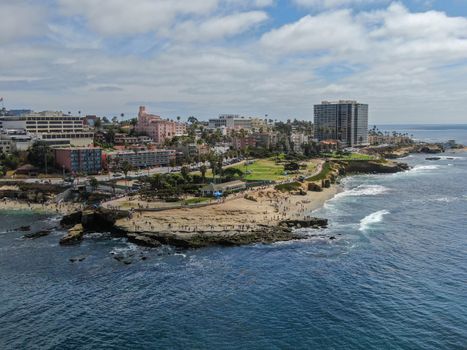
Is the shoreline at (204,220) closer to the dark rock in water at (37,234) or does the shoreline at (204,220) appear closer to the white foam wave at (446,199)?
the dark rock in water at (37,234)

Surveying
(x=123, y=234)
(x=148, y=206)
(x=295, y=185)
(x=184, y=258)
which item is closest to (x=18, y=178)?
(x=148, y=206)

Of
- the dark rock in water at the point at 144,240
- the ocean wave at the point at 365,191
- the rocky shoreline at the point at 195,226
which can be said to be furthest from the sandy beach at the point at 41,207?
the ocean wave at the point at 365,191

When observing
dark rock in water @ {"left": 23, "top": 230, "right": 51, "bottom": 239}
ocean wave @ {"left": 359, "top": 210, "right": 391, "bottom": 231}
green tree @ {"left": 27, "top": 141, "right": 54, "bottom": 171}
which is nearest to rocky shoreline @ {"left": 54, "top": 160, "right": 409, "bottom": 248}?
dark rock in water @ {"left": 23, "top": 230, "right": 51, "bottom": 239}

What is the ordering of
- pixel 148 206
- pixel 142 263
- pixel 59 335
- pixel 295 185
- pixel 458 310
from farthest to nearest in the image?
pixel 295 185, pixel 148 206, pixel 142 263, pixel 458 310, pixel 59 335

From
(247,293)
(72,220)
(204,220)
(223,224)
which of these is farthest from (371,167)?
(247,293)

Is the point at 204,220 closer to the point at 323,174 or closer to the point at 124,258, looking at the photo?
the point at 124,258

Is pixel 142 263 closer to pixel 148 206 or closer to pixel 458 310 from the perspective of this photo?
pixel 148 206
